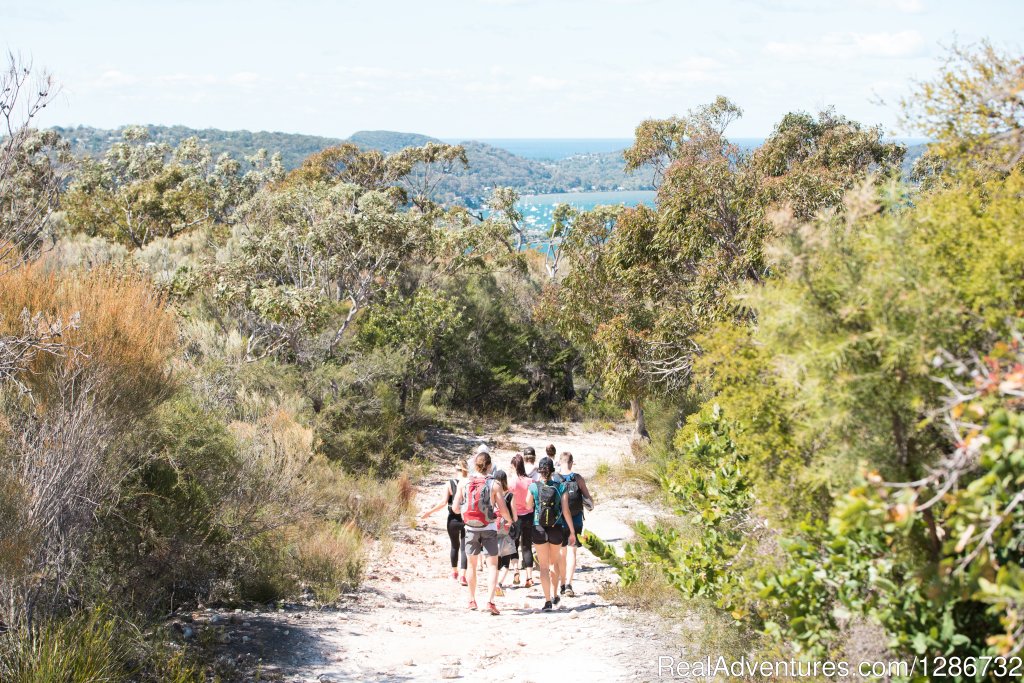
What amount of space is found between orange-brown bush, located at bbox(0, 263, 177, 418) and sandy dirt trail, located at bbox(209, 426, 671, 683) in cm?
224

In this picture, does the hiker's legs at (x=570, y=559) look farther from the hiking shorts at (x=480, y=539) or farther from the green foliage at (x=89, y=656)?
the green foliage at (x=89, y=656)

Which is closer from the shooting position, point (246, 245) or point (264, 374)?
point (264, 374)

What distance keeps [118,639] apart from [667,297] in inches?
345

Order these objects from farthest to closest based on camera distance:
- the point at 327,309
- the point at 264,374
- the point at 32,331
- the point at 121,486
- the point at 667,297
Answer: the point at 327,309, the point at 264,374, the point at 667,297, the point at 121,486, the point at 32,331

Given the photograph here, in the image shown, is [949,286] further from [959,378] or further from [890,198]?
[890,198]

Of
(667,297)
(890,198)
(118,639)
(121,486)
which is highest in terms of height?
(890,198)

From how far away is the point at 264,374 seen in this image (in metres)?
14.7

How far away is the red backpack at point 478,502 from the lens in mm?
8367

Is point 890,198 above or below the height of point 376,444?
above

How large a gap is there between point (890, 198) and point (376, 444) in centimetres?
1300

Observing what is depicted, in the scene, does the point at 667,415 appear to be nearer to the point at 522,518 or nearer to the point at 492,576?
the point at 522,518

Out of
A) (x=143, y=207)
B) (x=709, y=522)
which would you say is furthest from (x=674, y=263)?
(x=143, y=207)

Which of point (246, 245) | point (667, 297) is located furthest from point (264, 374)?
point (667, 297)

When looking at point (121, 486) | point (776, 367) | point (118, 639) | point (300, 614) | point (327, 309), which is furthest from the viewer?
point (327, 309)
